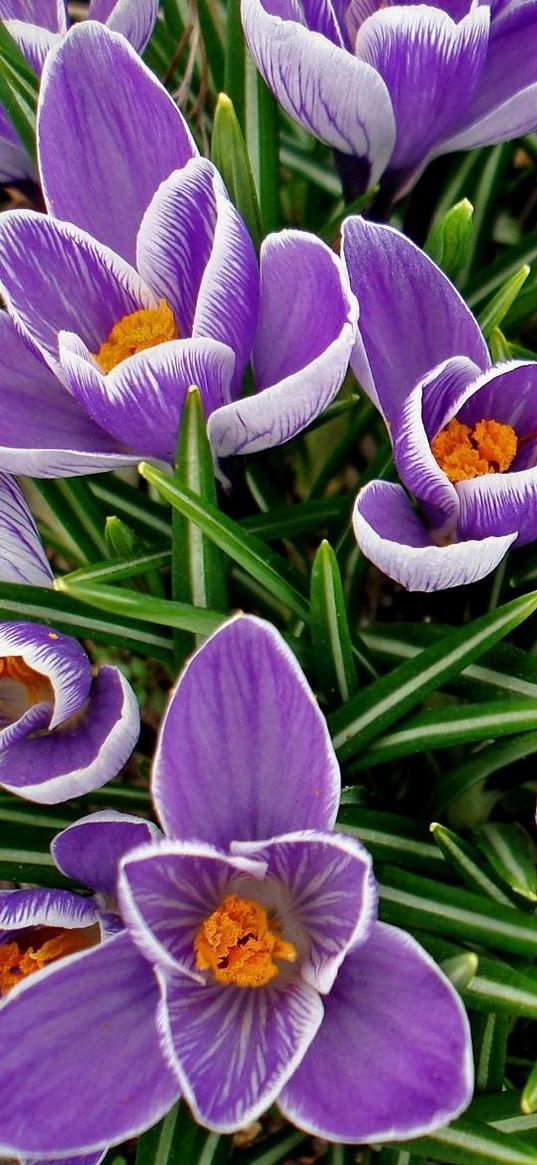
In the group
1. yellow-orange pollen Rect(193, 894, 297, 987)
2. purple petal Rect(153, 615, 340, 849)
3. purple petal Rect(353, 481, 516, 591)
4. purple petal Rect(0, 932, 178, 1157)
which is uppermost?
purple petal Rect(353, 481, 516, 591)

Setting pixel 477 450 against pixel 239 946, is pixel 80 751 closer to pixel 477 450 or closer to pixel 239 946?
pixel 239 946

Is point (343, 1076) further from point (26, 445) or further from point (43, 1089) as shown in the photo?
point (26, 445)

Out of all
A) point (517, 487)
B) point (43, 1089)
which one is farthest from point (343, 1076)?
point (517, 487)

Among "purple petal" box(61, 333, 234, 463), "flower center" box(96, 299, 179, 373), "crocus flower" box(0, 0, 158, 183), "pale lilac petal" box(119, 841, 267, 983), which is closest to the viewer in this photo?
"pale lilac petal" box(119, 841, 267, 983)

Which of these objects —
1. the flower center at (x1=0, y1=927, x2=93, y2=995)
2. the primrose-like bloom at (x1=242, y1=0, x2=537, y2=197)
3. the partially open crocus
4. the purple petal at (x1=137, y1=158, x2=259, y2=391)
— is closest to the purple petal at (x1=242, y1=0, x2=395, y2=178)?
the primrose-like bloom at (x1=242, y1=0, x2=537, y2=197)

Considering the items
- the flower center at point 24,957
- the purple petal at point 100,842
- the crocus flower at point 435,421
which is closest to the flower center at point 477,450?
the crocus flower at point 435,421

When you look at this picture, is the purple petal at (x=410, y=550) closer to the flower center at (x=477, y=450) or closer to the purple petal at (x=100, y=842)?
the flower center at (x=477, y=450)

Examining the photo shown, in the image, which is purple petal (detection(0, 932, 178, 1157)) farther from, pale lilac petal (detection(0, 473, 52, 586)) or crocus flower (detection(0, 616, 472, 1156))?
pale lilac petal (detection(0, 473, 52, 586))
